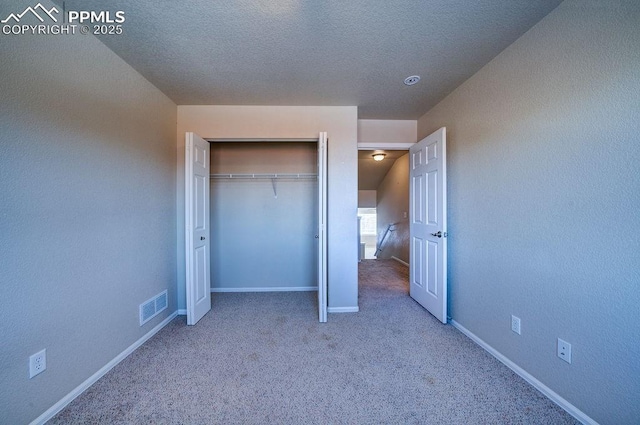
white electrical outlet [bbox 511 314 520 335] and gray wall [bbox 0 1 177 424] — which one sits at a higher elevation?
gray wall [bbox 0 1 177 424]

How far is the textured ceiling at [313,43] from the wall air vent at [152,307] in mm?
2073

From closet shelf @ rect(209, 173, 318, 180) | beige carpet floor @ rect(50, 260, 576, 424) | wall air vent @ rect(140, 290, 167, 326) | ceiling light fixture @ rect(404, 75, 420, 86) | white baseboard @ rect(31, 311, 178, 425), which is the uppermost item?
ceiling light fixture @ rect(404, 75, 420, 86)

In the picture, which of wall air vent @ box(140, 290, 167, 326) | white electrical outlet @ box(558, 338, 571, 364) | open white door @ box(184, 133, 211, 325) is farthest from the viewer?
open white door @ box(184, 133, 211, 325)

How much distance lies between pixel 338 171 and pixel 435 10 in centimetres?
164

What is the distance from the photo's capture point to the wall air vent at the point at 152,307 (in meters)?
2.24

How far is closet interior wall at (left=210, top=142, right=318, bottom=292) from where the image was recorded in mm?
3646

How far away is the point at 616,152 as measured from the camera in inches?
49.1

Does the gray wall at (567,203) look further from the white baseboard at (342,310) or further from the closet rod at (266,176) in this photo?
the closet rod at (266,176)

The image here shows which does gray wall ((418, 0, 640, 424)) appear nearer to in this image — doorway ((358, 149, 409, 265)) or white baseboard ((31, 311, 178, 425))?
white baseboard ((31, 311, 178, 425))

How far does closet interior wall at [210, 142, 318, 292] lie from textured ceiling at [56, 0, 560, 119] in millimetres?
1103

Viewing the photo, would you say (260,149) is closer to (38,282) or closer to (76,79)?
(76,79)

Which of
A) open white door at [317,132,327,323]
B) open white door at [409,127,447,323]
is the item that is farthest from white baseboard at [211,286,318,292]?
open white door at [409,127,447,323]

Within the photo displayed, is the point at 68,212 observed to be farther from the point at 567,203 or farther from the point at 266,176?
the point at 567,203

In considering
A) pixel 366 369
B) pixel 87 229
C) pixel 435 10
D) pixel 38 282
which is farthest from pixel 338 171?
pixel 38 282
